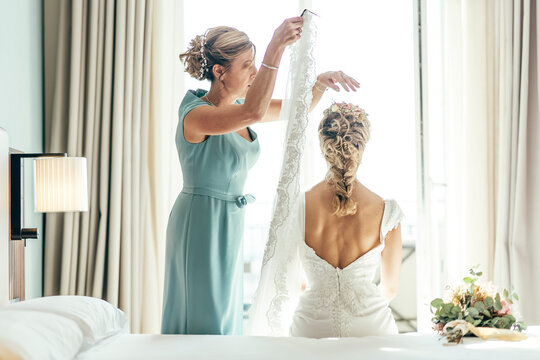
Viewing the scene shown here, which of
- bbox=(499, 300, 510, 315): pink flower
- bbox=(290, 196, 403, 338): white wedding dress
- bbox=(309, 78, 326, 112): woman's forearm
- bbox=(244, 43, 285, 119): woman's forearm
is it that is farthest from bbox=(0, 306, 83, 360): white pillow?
bbox=(499, 300, 510, 315): pink flower

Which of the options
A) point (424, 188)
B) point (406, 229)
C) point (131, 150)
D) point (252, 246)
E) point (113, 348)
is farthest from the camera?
point (406, 229)

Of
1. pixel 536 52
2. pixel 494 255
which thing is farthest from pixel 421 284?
pixel 536 52

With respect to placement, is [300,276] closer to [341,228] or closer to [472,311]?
[341,228]

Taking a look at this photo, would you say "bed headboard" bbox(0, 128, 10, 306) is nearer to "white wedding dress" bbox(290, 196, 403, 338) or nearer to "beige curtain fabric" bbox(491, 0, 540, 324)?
"white wedding dress" bbox(290, 196, 403, 338)

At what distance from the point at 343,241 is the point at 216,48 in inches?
33.3

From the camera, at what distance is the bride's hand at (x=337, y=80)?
1.94 m

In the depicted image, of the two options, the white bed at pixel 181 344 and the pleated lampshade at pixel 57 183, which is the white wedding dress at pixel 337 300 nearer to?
the white bed at pixel 181 344

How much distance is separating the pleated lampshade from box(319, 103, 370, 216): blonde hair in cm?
105

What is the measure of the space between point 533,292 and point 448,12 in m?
1.83

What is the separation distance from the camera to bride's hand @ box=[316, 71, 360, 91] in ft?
6.38

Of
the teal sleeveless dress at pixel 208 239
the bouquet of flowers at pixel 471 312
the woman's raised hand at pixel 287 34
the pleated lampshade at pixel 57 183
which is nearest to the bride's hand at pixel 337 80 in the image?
the woman's raised hand at pixel 287 34

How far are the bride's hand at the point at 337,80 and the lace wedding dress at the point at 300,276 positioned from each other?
17 centimetres

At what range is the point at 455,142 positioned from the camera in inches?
137

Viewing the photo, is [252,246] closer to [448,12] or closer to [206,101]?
[448,12]
